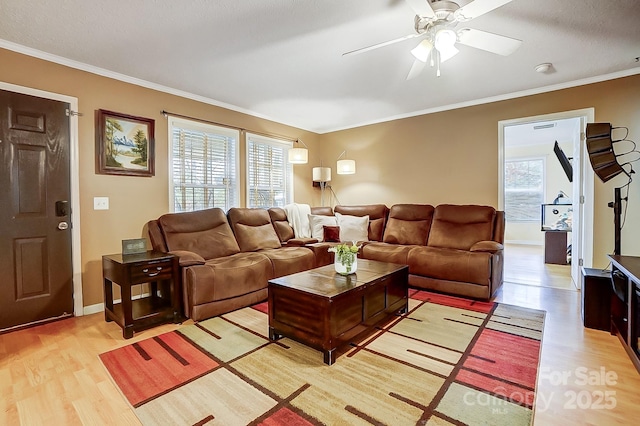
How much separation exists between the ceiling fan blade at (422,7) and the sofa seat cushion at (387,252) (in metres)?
2.65

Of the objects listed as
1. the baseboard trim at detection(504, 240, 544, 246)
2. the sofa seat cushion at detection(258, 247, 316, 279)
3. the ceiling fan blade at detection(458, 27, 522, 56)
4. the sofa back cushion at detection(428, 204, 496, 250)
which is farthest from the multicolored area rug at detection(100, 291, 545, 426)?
the baseboard trim at detection(504, 240, 544, 246)

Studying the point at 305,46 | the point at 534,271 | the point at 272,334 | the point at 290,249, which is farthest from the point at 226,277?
the point at 534,271

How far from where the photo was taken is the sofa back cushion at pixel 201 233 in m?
3.35

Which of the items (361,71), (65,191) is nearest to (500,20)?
(361,71)

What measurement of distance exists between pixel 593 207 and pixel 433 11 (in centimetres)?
321

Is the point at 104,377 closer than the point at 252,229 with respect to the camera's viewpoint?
Yes

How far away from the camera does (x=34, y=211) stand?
9.08 ft

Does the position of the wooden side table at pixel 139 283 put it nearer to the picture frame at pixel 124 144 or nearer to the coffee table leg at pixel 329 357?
the picture frame at pixel 124 144

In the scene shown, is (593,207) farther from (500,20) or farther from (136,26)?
(136,26)

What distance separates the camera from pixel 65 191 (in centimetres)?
293

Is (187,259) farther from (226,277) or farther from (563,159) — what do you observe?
(563,159)

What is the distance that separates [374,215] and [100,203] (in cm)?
360

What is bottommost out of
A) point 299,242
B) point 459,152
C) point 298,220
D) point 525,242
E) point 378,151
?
point 525,242

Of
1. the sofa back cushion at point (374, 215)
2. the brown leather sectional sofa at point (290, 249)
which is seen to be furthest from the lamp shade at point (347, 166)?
the brown leather sectional sofa at point (290, 249)
